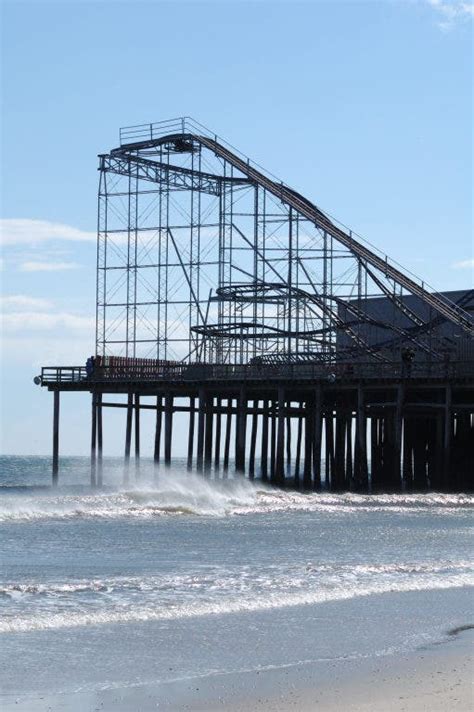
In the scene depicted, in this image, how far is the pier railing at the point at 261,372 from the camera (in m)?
49.8

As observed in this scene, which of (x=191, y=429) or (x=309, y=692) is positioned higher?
(x=191, y=429)

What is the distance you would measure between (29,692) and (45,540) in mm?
16533

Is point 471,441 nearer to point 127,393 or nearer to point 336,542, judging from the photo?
point 127,393

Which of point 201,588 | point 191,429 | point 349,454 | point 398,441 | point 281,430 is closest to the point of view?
point 201,588

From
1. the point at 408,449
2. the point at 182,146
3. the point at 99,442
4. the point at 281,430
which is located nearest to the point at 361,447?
the point at 281,430

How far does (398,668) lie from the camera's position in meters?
14.3

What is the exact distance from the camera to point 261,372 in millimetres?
54469

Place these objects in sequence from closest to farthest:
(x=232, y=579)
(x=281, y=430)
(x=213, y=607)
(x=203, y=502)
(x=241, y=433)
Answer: (x=213, y=607)
(x=232, y=579)
(x=203, y=502)
(x=281, y=430)
(x=241, y=433)

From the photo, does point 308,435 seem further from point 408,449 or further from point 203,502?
point 203,502

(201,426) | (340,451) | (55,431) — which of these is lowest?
(340,451)

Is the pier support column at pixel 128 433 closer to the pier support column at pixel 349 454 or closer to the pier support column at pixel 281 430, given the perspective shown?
the pier support column at pixel 281 430

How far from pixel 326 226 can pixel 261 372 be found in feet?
22.1

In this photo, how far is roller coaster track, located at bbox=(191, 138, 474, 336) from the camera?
5510 cm

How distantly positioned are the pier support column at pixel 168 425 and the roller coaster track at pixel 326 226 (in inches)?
376
